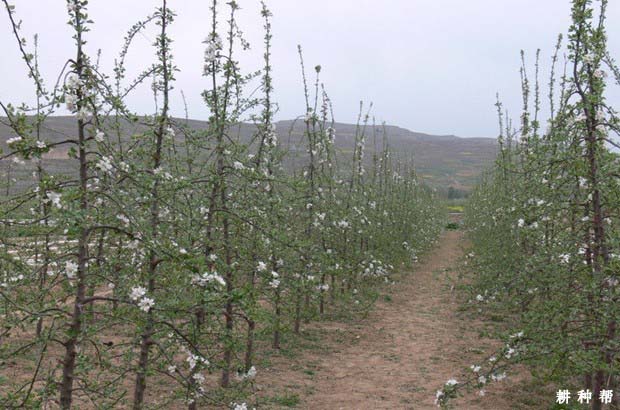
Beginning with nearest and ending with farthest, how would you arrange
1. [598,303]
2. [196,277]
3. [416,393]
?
[196,277], [598,303], [416,393]

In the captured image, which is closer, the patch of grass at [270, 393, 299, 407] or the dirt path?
the patch of grass at [270, 393, 299, 407]

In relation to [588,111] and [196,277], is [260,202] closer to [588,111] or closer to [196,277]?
[196,277]

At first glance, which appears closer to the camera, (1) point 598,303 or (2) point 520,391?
(1) point 598,303

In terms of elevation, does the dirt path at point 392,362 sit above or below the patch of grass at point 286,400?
below

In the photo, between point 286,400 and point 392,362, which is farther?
point 392,362

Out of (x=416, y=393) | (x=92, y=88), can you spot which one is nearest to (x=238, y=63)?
(x=92, y=88)

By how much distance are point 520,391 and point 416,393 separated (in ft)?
5.23

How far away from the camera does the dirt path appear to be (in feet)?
25.5

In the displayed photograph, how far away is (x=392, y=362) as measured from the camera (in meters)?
9.54

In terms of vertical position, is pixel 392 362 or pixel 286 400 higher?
pixel 286 400

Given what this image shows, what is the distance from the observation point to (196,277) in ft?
12.1

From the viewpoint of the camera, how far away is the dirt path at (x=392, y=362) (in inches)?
306

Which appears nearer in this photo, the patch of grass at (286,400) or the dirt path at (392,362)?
the patch of grass at (286,400)

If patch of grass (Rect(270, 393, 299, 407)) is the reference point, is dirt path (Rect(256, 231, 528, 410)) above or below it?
below
